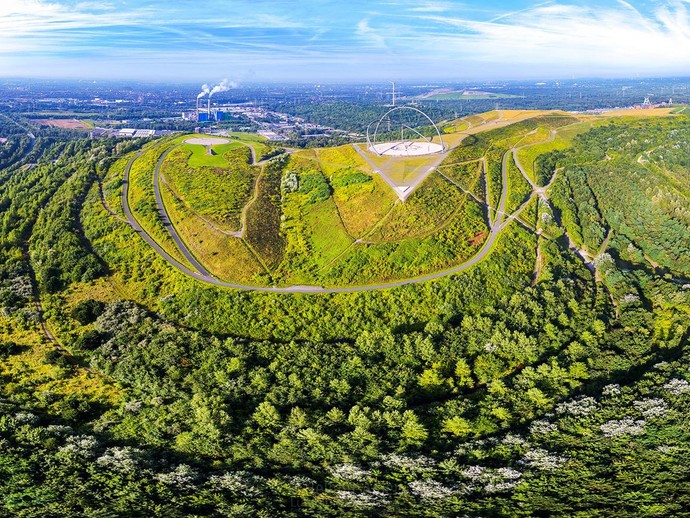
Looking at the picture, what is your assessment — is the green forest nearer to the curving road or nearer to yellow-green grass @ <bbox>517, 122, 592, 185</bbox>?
the curving road

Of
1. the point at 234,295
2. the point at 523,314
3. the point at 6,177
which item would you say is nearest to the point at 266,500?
the point at 234,295

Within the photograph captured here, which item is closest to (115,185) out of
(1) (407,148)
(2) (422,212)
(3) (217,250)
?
(3) (217,250)

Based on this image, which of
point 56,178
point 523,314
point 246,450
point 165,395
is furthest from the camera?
point 56,178

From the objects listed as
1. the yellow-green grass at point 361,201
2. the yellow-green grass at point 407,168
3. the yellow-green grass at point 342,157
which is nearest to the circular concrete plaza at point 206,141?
the yellow-green grass at point 342,157

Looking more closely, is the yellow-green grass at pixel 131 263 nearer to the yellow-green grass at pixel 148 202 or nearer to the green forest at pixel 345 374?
the green forest at pixel 345 374

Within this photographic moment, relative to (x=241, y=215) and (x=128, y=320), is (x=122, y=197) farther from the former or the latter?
(x=128, y=320)

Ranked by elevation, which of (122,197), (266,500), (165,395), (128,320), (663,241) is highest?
(122,197)
